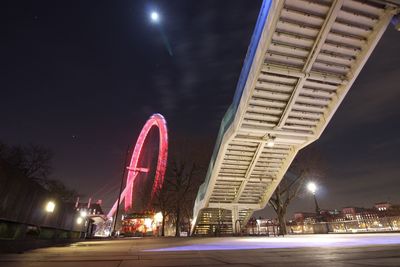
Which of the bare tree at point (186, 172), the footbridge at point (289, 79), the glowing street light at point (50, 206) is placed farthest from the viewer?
the bare tree at point (186, 172)

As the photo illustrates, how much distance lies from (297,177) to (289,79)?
1376 cm

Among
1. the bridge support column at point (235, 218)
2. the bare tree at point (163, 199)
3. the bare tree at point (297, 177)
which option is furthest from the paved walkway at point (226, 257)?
the bare tree at point (163, 199)

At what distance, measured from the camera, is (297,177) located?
67.9 ft

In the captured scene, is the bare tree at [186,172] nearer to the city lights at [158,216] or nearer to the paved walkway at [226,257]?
the city lights at [158,216]

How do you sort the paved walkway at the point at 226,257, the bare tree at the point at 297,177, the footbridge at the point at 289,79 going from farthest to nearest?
the bare tree at the point at 297,177 < the footbridge at the point at 289,79 < the paved walkway at the point at 226,257

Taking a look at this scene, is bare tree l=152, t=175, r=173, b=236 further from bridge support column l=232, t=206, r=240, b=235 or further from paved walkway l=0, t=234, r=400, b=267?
paved walkway l=0, t=234, r=400, b=267

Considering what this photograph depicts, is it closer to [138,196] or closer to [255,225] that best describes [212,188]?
[255,225]

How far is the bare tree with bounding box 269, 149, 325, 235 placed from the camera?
20422 millimetres

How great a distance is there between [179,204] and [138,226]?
641 centimetres

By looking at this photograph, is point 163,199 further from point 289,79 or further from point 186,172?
point 289,79

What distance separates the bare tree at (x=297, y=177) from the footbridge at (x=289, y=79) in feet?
25.2

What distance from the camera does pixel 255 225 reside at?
63.6 ft

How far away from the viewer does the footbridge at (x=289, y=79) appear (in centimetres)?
732

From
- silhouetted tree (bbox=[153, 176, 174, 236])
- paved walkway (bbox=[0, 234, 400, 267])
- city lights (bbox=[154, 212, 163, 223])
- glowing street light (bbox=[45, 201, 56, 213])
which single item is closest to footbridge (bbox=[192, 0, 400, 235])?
paved walkway (bbox=[0, 234, 400, 267])
